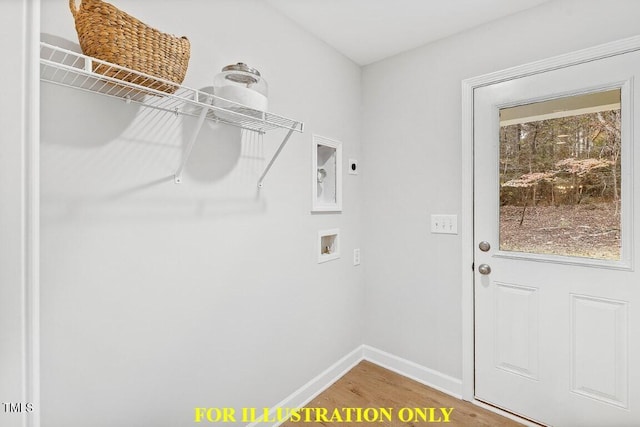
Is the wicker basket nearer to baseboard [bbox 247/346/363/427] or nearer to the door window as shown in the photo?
baseboard [bbox 247/346/363/427]

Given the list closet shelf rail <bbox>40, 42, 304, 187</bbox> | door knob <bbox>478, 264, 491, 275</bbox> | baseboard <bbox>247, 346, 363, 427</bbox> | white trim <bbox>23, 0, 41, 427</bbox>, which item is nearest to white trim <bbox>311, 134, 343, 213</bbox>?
closet shelf rail <bbox>40, 42, 304, 187</bbox>

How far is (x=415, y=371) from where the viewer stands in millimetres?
2049

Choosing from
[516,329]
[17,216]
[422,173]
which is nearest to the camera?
[17,216]

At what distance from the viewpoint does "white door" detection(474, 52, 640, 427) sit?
4.61 feet

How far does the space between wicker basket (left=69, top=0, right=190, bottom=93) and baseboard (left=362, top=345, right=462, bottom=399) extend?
82.7 inches

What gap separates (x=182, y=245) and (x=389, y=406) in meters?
1.48

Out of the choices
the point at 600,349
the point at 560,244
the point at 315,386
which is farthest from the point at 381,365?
the point at 560,244

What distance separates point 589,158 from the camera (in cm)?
148

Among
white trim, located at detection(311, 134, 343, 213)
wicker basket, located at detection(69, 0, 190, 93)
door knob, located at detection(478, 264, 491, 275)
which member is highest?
wicker basket, located at detection(69, 0, 190, 93)

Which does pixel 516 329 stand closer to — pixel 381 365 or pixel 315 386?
pixel 381 365

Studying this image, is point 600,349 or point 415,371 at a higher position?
point 600,349

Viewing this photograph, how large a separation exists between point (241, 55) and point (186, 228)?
84cm

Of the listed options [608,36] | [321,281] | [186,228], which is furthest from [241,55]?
[608,36]

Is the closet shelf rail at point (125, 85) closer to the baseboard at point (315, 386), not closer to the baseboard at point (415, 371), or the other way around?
the baseboard at point (315, 386)
